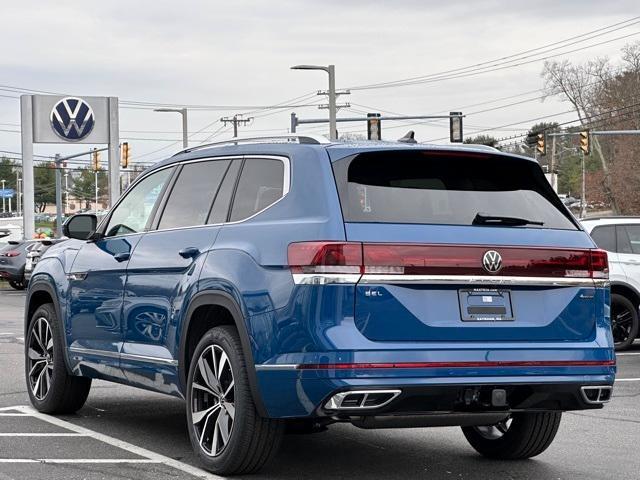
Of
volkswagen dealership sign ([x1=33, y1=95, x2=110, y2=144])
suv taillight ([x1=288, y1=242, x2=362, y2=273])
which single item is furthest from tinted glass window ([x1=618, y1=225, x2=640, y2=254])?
volkswagen dealership sign ([x1=33, y1=95, x2=110, y2=144])

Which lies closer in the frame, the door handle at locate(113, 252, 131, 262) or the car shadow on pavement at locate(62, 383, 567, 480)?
the car shadow on pavement at locate(62, 383, 567, 480)

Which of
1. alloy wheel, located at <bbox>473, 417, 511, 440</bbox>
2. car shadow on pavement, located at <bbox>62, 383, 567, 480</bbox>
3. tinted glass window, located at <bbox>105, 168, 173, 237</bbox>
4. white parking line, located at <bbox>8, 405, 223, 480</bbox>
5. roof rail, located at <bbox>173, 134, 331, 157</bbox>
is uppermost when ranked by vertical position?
roof rail, located at <bbox>173, 134, 331, 157</bbox>

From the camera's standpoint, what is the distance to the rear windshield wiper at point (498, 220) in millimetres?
6594

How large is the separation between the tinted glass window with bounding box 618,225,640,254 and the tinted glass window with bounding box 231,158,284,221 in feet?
32.2

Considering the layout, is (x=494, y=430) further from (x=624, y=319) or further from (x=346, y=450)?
(x=624, y=319)

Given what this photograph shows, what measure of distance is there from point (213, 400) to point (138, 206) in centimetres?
209

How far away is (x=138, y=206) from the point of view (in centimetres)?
864

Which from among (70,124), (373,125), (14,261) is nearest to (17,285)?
(14,261)

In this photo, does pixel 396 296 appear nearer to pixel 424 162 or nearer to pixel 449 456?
pixel 424 162

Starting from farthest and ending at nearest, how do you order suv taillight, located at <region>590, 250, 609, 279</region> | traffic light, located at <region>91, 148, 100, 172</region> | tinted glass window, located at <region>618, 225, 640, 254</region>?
traffic light, located at <region>91, 148, 100, 172</region>
tinted glass window, located at <region>618, 225, 640, 254</region>
suv taillight, located at <region>590, 250, 609, 279</region>

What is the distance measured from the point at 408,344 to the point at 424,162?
110 cm

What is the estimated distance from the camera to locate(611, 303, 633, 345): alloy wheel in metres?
16.1

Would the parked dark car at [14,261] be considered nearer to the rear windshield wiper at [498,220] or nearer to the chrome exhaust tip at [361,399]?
the rear windshield wiper at [498,220]

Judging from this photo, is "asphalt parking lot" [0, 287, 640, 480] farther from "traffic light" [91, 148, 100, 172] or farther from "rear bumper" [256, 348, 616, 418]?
"traffic light" [91, 148, 100, 172]
